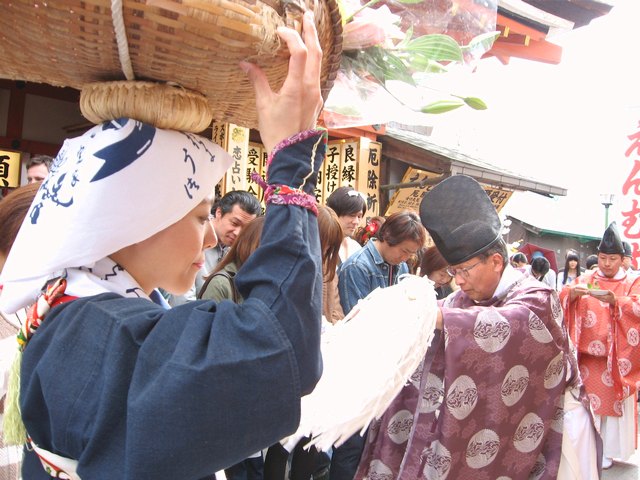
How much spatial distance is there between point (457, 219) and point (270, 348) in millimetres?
2179

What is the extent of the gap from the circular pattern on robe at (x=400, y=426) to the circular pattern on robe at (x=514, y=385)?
47cm

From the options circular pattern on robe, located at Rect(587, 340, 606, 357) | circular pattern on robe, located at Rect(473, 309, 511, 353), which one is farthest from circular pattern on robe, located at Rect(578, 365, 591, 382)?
circular pattern on robe, located at Rect(473, 309, 511, 353)

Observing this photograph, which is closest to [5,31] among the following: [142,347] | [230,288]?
[142,347]

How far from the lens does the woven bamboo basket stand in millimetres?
884

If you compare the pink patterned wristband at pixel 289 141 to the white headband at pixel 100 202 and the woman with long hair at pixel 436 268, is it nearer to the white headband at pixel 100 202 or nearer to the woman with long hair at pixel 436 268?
the white headband at pixel 100 202

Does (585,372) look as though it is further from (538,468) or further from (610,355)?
(538,468)

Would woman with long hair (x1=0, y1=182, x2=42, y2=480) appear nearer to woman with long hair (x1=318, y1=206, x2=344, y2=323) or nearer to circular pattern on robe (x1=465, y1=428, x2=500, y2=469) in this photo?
woman with long hair (x1=318, y1=206, x2=344, y2=323)

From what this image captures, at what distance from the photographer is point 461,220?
2.82 metres

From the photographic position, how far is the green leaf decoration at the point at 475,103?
1.35 metres

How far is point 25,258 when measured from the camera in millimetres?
1083

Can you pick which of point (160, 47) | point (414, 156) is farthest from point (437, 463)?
point (414, 156)

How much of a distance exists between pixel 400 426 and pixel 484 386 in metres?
0.47

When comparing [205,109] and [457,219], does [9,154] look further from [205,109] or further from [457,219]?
[205,109]

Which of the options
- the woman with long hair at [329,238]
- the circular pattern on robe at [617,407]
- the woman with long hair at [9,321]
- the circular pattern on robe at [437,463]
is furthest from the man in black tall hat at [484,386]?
the circular pattern on robe at [617,407]
